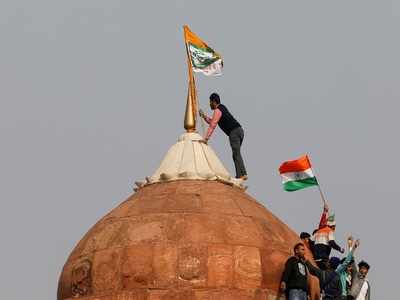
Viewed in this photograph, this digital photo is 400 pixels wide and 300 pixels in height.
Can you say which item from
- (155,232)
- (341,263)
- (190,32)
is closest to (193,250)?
(155,232)

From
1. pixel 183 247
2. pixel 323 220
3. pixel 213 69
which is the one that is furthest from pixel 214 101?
pixel 183 247

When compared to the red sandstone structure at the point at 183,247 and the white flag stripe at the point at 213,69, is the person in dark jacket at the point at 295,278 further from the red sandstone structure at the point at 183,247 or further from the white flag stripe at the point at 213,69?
the white flag stripe at the point at 213,69

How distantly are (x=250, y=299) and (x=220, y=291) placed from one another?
66 cm

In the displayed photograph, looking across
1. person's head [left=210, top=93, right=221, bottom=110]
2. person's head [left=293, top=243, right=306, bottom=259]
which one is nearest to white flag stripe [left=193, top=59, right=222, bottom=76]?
person's head [left=210, top=93, right=221, bottom=110]

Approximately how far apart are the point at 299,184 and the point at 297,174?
0.85 ft

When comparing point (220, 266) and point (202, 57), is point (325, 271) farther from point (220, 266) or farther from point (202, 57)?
point (202, 57)

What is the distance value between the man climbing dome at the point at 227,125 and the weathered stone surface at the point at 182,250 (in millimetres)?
2091

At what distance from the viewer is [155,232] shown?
4128cm

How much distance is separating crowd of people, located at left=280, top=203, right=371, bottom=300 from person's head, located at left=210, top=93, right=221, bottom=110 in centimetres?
368

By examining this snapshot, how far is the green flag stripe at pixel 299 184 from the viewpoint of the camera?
4666 cm

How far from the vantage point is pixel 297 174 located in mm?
46906

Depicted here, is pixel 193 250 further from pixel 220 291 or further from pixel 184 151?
pixel 184 151

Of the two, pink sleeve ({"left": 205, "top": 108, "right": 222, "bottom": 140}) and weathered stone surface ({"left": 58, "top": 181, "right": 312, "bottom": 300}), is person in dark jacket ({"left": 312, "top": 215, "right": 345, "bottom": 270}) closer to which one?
weathered stone surface ({"left": 58, "top": 181, "right": 312, "bottom": 300})

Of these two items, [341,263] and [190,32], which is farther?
[190,32]
